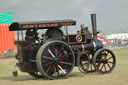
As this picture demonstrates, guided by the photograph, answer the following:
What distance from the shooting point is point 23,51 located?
38.7 ft

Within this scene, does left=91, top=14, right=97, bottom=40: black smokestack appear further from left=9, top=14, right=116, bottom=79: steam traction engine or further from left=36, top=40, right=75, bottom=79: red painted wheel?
left=36, top=40, right=75, bottom=79: red painted wheel

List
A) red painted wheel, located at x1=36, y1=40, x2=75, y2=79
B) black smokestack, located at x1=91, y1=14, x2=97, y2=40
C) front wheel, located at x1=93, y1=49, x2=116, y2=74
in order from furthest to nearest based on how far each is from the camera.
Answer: black smokestack, located at x1=91, y1=14, x2=97, y2=40 < front wheel, located at x1=93, y1=49, x2=116, y2=74 < red painted wheel, located at x1=36, y1=40, x2=75, y2=79

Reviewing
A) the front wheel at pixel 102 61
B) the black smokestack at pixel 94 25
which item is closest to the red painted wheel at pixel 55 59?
the front wheel at pixel 102 61

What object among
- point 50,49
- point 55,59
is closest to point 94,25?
point 50,49

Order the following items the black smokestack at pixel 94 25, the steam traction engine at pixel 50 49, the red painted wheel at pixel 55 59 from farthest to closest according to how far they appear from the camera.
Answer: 1. the black smokestack at pixel 94 25
2. the steam traction engine at pixel 50 49
3. the red painted wheel at pixel 55 59

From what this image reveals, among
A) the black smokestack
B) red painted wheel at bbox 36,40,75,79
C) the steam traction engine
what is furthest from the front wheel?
red painted wheel at bbox 36,40,75,79

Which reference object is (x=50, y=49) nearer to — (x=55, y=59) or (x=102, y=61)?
(x=55, y=59)

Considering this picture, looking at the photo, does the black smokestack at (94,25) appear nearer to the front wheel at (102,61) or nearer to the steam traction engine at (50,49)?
the steam traction engine at (50,49)

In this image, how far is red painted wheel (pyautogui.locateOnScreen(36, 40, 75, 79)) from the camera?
37.3 ft

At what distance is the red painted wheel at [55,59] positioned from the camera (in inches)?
448

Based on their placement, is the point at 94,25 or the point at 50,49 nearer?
the point at 50,49

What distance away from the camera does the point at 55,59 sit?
463 inches

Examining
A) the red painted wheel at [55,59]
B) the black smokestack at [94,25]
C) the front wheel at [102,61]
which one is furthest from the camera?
the black smokestack at [94,25]

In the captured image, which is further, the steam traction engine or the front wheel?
the front wheel
